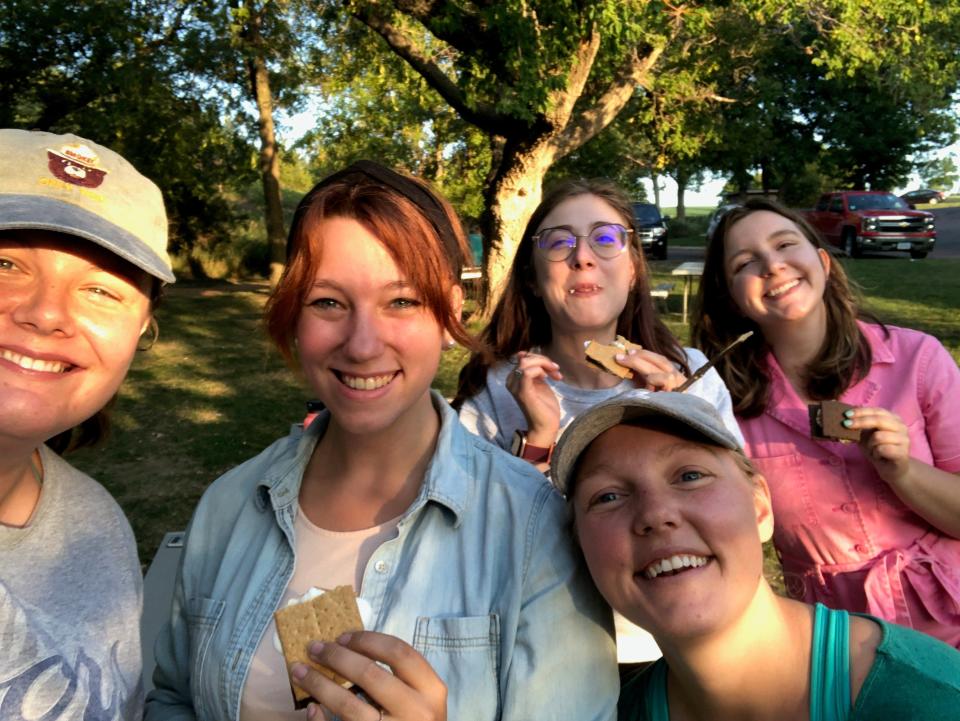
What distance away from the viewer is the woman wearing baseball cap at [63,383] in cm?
163

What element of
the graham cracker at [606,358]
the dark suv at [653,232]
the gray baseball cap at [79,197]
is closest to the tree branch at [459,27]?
the graham cracker at [606,358]

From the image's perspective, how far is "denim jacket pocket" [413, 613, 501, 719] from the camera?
5.55 feet

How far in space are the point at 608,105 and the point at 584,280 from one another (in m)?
11.9

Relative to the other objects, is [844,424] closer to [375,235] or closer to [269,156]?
[375,235]

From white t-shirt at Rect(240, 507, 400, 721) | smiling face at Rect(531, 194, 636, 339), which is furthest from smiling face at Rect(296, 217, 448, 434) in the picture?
smiling face at Rect(531, 194, 636, 339)

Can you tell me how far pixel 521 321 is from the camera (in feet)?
10.6

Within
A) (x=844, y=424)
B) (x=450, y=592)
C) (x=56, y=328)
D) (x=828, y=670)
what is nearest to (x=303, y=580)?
(x=450, y=592)

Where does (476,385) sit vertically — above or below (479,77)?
Answer: below

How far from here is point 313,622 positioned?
1.62m

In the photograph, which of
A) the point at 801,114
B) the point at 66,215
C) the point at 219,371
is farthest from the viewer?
the point at 801,114

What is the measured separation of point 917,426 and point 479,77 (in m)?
10.1

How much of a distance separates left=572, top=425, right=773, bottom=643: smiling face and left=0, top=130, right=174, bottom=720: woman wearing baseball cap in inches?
45.6

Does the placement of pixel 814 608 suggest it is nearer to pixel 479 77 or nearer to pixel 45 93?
pixel 479 77

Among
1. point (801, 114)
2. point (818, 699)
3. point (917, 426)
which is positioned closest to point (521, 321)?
point (917, 426)
